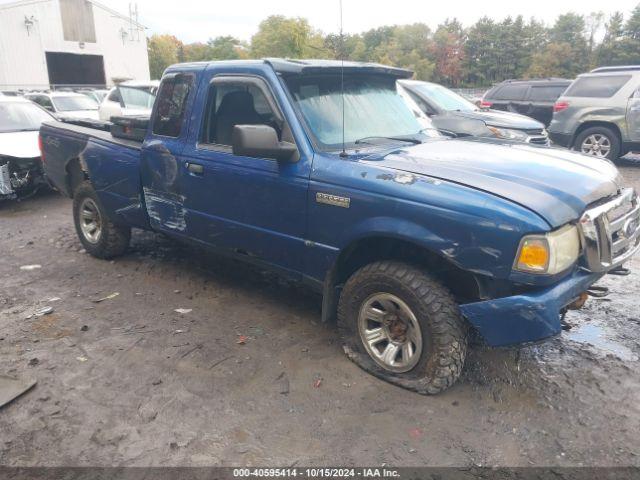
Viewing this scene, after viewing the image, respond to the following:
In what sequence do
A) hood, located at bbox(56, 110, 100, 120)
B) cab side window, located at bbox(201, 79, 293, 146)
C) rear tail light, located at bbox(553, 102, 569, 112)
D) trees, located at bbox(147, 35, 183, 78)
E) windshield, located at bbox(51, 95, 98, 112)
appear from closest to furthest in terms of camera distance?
cab side window, located at bbox(201, 79, 293, 146) < rear tail light, located at bbox(553, 102, 569, 112) < hood, located at bbox(56, 110, 100, 120) < windshield, located at bbox(51, 95, 98, 112) < trees, located at bbox(147, 35, 183, 78)

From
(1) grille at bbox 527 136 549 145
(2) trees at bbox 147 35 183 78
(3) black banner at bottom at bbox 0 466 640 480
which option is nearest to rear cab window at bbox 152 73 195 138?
(3) black banner at bottom at bbox 0 466 640 480

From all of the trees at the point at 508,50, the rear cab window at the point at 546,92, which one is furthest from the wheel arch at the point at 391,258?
the trees at the point at 508,50

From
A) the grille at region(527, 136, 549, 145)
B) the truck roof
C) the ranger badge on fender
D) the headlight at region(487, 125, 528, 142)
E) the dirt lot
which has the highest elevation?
the truck roof

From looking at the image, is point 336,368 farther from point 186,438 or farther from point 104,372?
point 104,372

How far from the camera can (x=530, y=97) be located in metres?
13.0

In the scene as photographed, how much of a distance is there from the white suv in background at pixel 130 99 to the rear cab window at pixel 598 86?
9.78 meters

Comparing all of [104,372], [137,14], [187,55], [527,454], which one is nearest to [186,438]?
[104,372]

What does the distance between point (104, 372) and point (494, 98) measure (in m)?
12.5

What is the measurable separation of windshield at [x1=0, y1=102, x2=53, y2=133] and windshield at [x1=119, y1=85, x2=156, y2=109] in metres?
3.65

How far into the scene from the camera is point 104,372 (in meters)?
3.42

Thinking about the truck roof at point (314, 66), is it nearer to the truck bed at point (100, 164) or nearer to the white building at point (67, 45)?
the truck bed at point (100, 164)

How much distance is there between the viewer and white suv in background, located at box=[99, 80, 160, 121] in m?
12.8

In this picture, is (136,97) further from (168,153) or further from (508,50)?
(508,50)

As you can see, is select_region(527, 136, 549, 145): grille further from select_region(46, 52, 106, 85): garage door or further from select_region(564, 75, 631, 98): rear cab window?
select_region(46, 52, 106, 85): garage door
